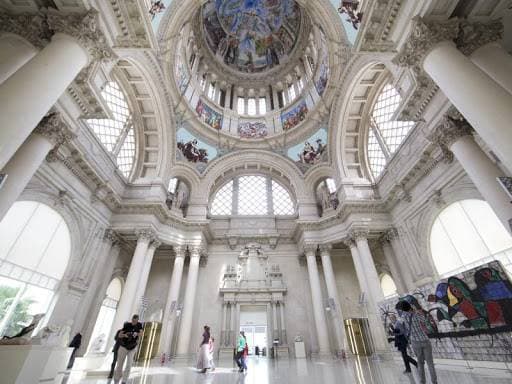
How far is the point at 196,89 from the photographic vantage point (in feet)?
60.4

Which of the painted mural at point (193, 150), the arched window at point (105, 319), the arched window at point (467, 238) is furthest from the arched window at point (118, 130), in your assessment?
the arched window at point (467, 238)

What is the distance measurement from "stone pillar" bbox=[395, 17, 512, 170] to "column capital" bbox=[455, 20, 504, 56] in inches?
6.0

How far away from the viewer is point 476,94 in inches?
174

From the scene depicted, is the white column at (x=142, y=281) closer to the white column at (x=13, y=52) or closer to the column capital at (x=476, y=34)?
the white column at (x=13, y=52)

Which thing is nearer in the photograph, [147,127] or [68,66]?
[68,66]

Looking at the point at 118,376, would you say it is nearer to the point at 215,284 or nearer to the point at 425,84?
the point at 425,84

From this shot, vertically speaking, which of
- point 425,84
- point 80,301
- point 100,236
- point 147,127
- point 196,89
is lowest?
point 80,301

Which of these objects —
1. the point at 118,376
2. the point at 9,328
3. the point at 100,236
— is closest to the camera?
the point at 118,376

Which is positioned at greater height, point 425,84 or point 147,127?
point 147,127

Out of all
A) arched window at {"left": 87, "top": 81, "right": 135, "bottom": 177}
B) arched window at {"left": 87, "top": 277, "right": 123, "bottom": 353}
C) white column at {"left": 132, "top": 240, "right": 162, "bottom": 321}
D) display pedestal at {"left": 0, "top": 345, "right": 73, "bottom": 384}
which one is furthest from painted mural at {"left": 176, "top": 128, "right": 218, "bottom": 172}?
display pedestal at {"left": 0, "top": 345, "right": 73, "bottom": 384}

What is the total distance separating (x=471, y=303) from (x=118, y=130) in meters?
16.6

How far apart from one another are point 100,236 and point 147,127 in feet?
24.3

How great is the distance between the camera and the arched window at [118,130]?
12102 mm

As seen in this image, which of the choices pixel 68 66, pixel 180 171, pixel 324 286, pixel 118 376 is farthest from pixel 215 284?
pixel 68 66
